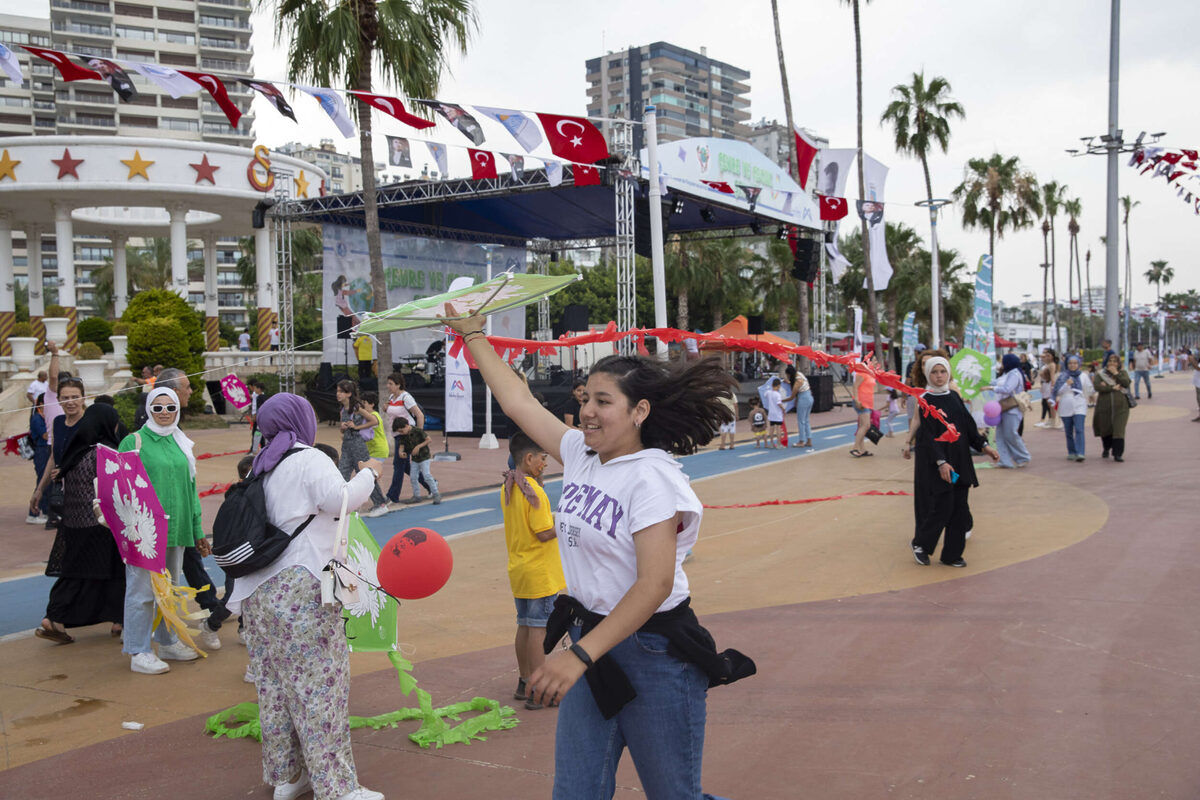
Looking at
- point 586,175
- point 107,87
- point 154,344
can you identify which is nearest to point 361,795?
point 586,175

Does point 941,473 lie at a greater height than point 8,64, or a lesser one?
lesser

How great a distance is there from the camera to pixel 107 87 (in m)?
75.1

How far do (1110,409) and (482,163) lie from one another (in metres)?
11.8

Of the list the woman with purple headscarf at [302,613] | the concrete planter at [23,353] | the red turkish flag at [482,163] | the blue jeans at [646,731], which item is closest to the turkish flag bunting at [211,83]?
the woman with purple headscarf at [302,613]

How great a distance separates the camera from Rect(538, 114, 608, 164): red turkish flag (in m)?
10.7

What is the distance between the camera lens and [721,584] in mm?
7309

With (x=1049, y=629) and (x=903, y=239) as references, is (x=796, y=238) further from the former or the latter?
(x=1049, y=629)

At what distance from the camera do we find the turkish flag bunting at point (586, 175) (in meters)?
18.4

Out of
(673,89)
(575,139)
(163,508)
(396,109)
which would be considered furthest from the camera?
(673,89)

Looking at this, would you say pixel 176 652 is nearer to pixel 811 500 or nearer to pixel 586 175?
pixel 811 500

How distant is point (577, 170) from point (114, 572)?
14303 millimetres

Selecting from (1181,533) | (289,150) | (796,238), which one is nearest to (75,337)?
(796,238)

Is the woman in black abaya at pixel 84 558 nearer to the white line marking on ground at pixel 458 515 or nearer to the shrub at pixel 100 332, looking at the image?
the white line marking on ground at pixel 458 515

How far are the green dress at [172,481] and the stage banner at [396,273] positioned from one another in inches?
730
